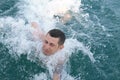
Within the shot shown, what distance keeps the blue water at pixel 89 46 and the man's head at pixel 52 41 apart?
0.73m

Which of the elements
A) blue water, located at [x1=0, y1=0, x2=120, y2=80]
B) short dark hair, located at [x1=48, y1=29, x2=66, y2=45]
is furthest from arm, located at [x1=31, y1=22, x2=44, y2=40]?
short dark hair, located at [x1=48, y1=29, x2=66, y2=45]

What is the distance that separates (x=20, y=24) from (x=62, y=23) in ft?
4.10

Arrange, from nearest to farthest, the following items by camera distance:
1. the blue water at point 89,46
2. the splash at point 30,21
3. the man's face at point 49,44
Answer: the man's face at point 49,44 → the blue water at point 89,46 → the splash at point 30,21

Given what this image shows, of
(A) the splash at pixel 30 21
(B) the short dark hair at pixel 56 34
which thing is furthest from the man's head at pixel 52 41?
(A) the splash at pixel 30 21

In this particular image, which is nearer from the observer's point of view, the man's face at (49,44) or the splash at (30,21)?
the man's face at (49,44)

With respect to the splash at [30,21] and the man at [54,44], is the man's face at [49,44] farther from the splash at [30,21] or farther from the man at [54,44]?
the splash at [30,21]

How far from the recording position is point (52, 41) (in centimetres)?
638

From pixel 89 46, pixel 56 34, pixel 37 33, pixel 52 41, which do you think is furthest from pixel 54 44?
pixel 89 46

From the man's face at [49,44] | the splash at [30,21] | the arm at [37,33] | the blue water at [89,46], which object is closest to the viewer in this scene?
the man's face at [49,44]

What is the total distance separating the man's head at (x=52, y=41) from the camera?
636 cm

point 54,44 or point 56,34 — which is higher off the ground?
point 56,34

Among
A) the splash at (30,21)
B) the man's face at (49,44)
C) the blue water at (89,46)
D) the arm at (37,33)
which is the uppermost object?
the man's face at (49,44)

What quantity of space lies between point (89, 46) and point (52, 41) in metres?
1.84

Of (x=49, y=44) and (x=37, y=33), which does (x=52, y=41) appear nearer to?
(x=49, y=44)
